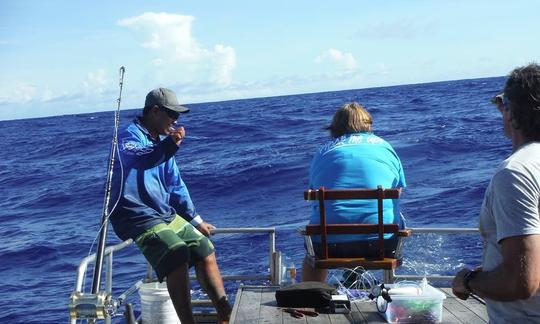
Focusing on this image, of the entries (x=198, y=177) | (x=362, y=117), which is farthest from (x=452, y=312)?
(x=198, y=177)

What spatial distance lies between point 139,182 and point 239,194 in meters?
13.0

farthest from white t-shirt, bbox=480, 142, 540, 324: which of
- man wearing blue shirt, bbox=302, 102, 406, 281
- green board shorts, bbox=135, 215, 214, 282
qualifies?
green board shorts, bbox=135, 215, 214, 282

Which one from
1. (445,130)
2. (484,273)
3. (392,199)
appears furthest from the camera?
(445,130)

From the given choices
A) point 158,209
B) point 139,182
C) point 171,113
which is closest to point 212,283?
point 158,209

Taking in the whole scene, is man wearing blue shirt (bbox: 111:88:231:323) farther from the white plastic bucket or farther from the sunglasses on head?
the white plastic bucket

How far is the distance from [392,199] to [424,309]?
1.11 metres

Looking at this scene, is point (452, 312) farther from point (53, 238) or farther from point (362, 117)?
point (53, 238)

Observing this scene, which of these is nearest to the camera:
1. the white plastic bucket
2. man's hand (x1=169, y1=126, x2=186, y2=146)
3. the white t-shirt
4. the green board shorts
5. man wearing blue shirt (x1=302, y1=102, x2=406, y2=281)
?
the white t-shirt

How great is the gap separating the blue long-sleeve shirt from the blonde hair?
1185mm

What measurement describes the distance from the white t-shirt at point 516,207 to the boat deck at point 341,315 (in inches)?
67.4

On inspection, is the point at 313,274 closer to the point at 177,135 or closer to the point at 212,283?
the point at 212,283

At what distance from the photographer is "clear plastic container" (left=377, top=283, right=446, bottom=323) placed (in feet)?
13.3

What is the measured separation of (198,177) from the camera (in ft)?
66.6

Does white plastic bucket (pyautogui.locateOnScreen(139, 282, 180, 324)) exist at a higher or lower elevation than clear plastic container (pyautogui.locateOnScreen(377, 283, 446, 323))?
lower
